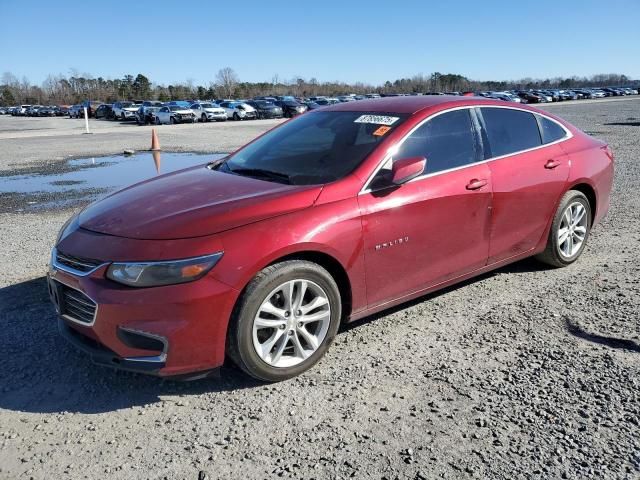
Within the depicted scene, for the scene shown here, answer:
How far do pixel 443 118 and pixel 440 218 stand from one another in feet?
2.71

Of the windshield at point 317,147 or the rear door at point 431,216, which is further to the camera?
the windshield at point 317,147

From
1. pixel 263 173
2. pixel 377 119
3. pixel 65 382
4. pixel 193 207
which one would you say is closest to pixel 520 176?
pixel 377 119

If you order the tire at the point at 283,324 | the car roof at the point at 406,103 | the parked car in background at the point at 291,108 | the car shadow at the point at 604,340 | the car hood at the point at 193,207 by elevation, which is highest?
the parked car in background at the point at 291,108

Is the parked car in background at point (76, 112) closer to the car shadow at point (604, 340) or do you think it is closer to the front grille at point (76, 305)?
the front grille at point (76, 305)

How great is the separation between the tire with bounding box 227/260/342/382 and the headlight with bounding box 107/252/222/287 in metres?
0.29

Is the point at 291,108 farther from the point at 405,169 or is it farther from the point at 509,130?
the point at 405,169

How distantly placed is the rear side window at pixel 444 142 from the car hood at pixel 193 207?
92cm

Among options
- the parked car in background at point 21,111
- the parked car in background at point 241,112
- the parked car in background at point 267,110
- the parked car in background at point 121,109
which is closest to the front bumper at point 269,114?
the parked car in background at point 267,110

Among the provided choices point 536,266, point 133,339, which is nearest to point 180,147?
point 536,266

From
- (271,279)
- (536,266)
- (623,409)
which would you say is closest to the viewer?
(623,409)

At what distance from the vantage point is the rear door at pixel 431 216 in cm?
356

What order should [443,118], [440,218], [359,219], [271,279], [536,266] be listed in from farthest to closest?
[536,266]
[443,118]
[440,218]
[359,219]
[271,279]

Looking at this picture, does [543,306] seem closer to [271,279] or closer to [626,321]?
[626,321]

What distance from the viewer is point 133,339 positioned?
2.93m
